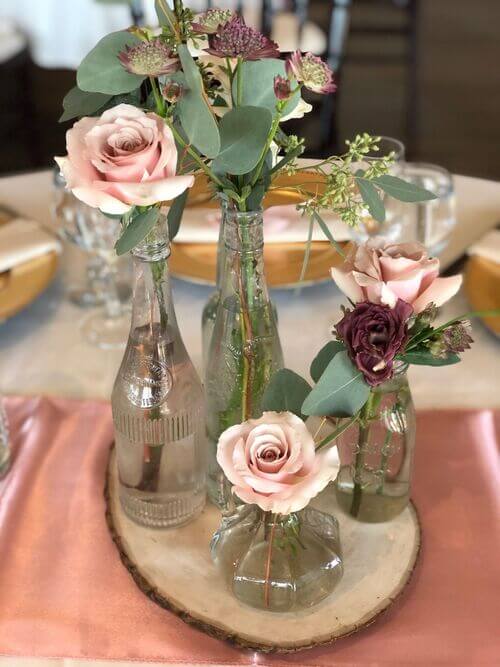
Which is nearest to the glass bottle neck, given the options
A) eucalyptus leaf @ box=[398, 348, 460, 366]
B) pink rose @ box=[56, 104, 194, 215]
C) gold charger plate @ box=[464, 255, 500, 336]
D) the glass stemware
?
pink rose @ box=[56, 104, 194, 215]

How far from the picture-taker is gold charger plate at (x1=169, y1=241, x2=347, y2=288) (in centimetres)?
107

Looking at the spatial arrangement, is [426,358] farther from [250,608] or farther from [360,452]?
[250,608]

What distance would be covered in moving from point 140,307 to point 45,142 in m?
2.78

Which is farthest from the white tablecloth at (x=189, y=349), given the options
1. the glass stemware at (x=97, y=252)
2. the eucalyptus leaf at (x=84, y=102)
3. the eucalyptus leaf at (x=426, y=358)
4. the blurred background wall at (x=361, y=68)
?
the blurred background wall at (x=361, y=68)

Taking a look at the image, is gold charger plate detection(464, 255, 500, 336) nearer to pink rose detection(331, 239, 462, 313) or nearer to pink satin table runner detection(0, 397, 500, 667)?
pink satin table runner detection(0, 397, 500, 667)

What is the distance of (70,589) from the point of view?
0.73 m

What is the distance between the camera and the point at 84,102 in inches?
24.4

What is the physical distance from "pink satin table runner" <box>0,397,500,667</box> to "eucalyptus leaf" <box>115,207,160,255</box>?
33cm

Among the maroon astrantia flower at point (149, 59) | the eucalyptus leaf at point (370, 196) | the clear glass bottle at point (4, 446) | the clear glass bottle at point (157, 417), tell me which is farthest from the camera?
the clear glass bottle at point (4, 446)

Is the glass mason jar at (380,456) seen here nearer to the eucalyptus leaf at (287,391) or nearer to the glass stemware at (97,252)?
the eucalyptus leaf at (287,391)

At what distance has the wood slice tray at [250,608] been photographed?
673 mm

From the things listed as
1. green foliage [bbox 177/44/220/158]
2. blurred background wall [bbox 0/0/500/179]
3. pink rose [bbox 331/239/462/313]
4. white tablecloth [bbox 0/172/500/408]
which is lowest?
blurred background wall [bbox 0/0/500/179]

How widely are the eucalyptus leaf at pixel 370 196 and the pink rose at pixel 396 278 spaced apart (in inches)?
1.1

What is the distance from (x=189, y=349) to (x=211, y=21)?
0.50 meters
